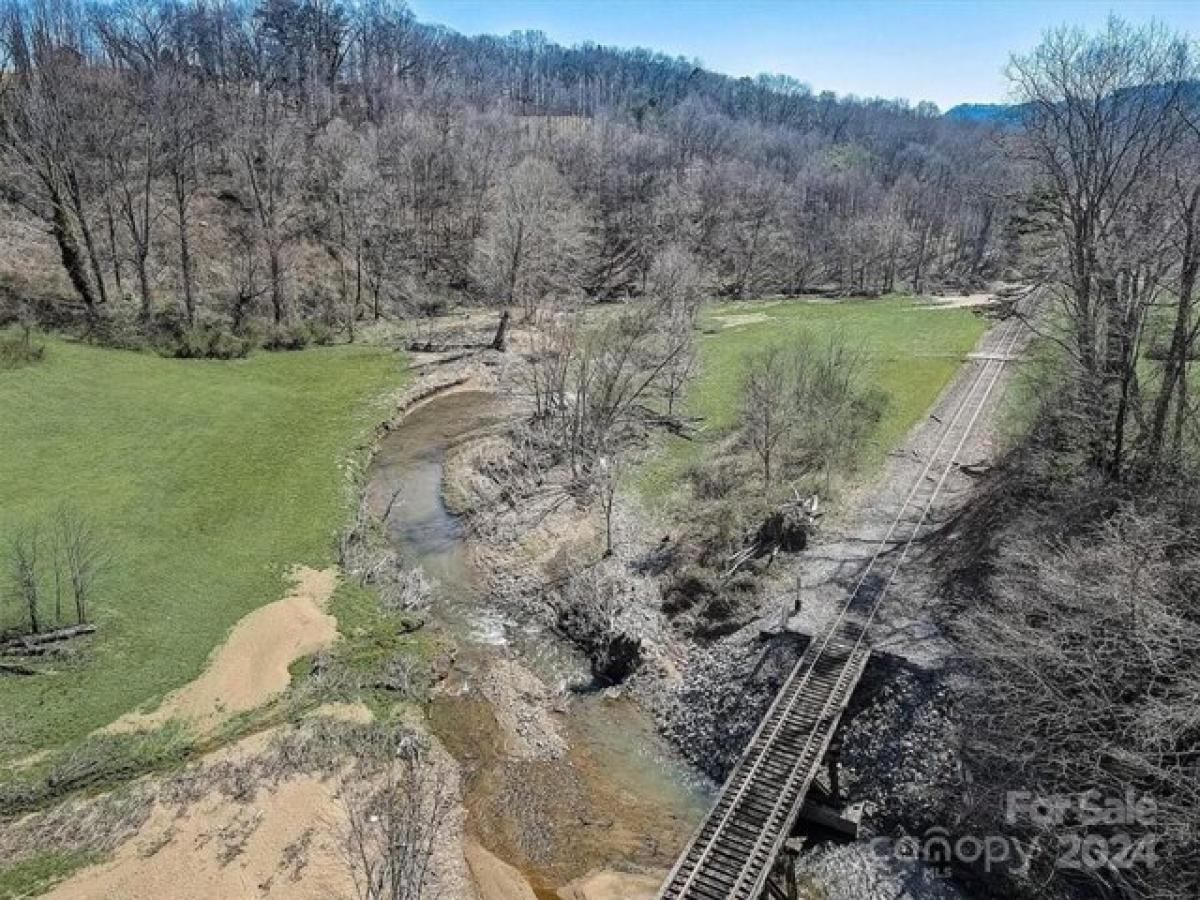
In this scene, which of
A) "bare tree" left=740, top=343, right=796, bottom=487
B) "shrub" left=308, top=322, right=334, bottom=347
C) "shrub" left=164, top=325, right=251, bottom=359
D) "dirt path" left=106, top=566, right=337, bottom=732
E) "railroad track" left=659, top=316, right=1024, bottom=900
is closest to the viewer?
"railroad track" left=659, top=316, right=1024, bottom=900

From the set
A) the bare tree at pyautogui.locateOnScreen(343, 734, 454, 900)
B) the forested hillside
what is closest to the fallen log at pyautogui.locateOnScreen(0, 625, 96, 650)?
the bare tree at pyautogui.locateOnScreen(343, 734, 454, 900)

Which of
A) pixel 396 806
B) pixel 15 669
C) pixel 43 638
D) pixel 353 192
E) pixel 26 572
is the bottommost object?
pixel 396 806

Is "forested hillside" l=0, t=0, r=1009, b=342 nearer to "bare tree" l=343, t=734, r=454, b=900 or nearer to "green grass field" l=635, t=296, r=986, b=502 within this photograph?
"green grass field" l=635, t=296, r=986, b=502

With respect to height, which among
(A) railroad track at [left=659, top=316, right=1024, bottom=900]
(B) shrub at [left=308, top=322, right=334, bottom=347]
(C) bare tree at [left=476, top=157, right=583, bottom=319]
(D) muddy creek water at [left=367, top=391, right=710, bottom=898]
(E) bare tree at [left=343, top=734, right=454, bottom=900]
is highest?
(C) bare tree at [left=476, top=157, right=583, bottom=319]

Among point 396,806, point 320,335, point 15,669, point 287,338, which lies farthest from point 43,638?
point 320,335

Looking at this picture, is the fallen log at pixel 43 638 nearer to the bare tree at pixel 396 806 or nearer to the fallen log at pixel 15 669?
the fallen log at pixel 15 669

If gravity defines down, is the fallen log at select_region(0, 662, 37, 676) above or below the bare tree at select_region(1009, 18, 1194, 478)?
below

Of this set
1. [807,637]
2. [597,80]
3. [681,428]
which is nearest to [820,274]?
[681,428]

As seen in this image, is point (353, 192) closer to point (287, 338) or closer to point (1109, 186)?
point (287, 338)
